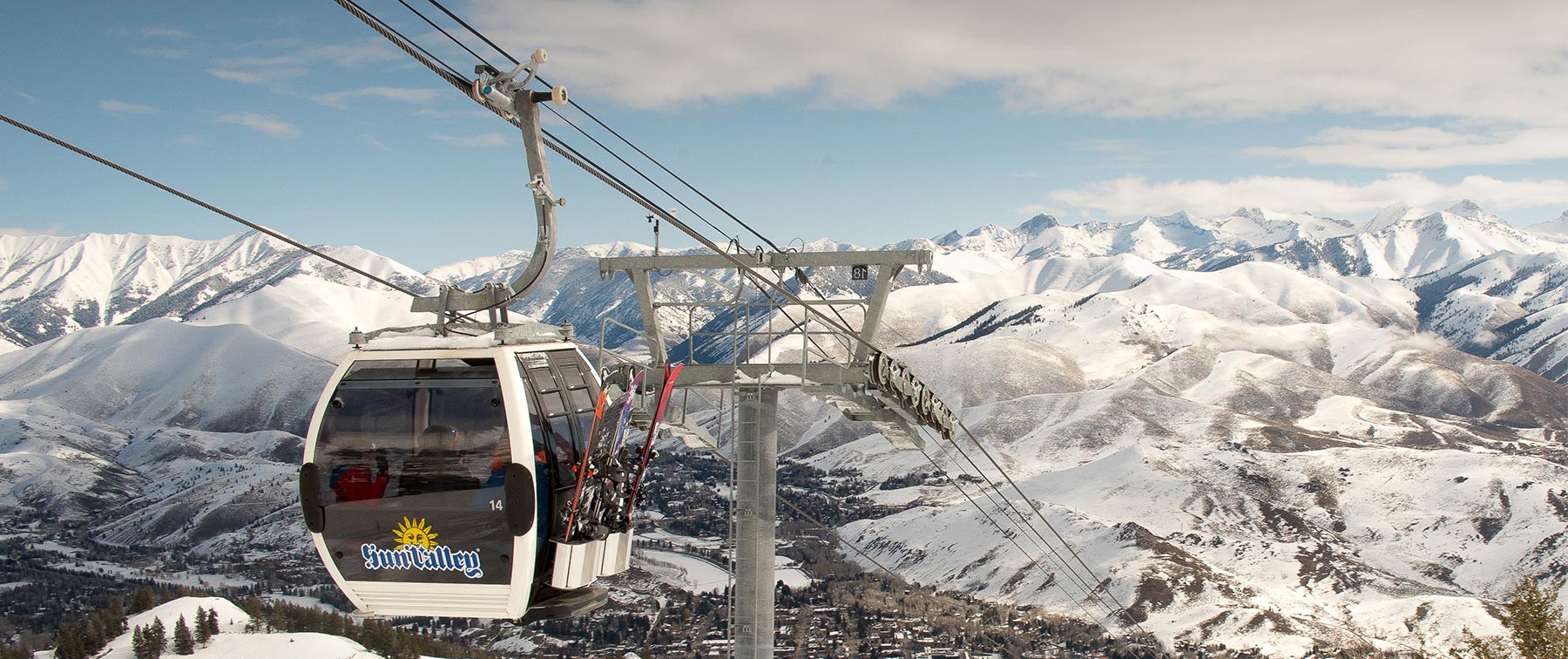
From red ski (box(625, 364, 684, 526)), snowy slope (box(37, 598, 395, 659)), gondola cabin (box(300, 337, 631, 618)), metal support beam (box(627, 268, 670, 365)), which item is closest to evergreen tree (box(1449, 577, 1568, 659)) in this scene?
metal support beam (box(627, 268, 670, 365))

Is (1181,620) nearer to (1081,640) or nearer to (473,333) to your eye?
(1081,640)

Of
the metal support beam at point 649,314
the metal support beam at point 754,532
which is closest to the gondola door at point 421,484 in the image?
the metal support beam at point 754,532

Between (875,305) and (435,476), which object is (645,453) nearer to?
(435,476)

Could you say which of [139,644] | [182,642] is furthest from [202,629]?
[139,644]

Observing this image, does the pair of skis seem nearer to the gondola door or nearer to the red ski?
the red ski

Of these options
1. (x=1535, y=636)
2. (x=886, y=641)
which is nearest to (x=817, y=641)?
(x=886, y=641)

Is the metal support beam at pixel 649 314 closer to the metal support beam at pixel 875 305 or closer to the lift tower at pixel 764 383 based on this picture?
the lift tower at pixel 764 383
